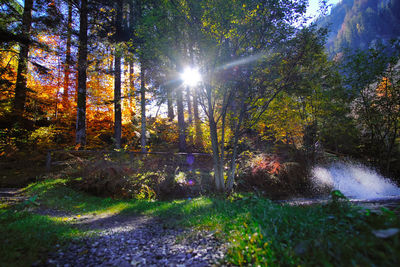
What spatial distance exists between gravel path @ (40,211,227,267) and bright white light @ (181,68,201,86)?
5.69m

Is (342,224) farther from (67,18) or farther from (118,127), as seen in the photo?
(67,18)

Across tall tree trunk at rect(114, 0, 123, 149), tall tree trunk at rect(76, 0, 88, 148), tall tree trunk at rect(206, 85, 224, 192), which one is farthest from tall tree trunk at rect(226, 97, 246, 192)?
tall tree trunk at rect(76, 0, 88, 148)

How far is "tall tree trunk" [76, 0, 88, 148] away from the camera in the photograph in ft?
37.0

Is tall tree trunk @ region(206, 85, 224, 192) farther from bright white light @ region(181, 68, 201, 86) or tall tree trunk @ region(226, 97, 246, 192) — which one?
bright white light @ region(181, 68, 201, 86)

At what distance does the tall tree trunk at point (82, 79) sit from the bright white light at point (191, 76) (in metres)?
7.30

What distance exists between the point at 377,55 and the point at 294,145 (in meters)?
7.35

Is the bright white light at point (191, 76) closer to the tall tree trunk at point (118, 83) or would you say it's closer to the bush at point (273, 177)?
the bush at point (273, 177)

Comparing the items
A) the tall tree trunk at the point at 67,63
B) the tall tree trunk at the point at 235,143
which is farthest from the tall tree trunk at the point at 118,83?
the tall tree trunk at the point at 235,143

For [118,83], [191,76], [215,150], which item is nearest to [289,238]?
[215,150]

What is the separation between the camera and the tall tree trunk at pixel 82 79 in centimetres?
1128

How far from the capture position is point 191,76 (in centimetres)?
774

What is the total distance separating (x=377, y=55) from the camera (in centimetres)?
1150

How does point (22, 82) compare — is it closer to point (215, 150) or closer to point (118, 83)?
point (118, 83)

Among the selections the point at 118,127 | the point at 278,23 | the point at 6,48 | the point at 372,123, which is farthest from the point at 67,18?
the point at 372,123
